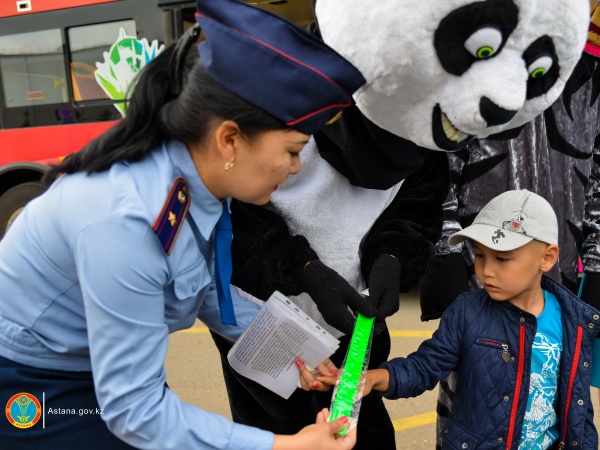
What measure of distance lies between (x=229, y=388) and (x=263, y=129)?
1056 mm

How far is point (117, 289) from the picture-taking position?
3.91ft

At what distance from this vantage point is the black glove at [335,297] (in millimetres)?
1657

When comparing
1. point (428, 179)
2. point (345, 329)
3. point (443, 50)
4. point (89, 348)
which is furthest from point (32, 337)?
point (428, 179)

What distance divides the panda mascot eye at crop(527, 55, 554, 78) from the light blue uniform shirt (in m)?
0.76

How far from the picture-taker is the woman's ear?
1.25 meters

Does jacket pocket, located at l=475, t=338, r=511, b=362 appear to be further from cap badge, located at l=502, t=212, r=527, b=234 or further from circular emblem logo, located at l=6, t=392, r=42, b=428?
circular emblem logo, located at l=6, t=392, r=42, b=428

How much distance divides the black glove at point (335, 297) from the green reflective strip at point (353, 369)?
0.03 meters

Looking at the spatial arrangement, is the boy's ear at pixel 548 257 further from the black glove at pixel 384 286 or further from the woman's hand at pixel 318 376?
the woman's hand at pixel 318 376

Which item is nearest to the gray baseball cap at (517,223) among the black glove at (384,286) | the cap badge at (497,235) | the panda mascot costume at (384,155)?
the cap badge at (497,235)

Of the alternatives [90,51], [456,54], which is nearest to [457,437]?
[456,54]

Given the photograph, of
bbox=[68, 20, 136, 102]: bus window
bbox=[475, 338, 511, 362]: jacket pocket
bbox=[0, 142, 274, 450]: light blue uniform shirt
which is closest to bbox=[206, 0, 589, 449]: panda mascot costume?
bbox=[475, 338, 511, 362]: jacket pocket

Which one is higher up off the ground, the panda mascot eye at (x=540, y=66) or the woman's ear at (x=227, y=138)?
the panda mascot eye at (x=540, y=66)

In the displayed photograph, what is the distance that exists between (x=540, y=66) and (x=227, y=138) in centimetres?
72

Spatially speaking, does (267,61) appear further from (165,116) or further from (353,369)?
(353,369)
